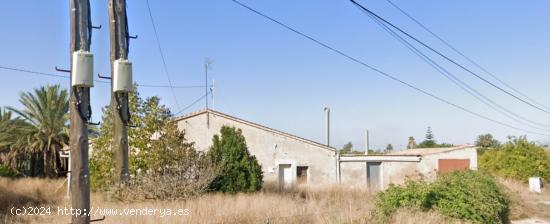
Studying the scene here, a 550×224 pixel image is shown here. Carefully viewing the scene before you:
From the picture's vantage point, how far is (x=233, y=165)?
1552 centimetres

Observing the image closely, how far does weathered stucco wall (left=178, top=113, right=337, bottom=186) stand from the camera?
2200 centimetres

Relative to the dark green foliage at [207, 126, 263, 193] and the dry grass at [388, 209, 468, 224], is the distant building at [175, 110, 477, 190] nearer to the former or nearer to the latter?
the dark green foliage at [207, 126, 263, 193]

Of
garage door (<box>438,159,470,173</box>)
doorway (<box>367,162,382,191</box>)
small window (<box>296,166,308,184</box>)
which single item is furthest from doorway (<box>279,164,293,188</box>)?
garage door (<box>438,159,470,173</box>)

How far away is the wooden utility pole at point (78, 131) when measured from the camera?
584 cm

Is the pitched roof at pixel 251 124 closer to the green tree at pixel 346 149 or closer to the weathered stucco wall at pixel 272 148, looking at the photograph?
the weathered stucco wall at pixel 272 148

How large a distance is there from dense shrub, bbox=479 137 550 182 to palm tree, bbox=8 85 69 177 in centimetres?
2410

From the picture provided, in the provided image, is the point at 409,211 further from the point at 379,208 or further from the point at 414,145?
the point at 414,145

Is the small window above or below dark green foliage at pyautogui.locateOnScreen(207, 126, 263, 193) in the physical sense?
below

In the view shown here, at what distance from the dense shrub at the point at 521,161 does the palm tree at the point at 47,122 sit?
79.1 feet

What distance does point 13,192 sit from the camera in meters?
17.2

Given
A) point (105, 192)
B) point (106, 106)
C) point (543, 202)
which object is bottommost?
point (543, 202)

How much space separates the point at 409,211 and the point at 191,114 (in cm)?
1365

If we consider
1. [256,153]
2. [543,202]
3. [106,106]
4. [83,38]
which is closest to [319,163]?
[256,153]

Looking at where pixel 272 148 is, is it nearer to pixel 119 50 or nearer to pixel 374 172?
pixel 374 172
